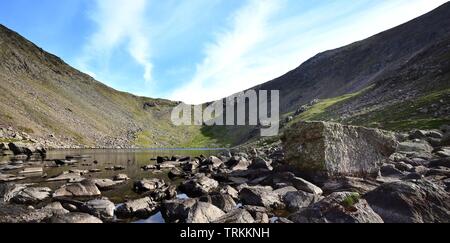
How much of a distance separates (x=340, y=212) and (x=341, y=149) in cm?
1212

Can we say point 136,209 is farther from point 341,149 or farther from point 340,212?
point 341,149

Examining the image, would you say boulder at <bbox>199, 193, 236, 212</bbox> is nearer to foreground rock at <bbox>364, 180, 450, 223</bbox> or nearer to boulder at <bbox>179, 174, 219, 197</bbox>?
boulder at <bbox>179, 174, 219, 197</bbox>

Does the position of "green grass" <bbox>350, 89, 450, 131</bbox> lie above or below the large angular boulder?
above

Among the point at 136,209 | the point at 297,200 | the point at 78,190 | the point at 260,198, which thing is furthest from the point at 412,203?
the point at 78,190

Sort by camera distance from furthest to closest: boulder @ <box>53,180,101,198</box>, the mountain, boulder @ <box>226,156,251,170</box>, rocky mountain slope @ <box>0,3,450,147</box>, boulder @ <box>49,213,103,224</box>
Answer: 1. the mountain
2. rocky mountain slope @ <box>0,3,450,147</box>
3. boulder @ <box>226,156,251,170</box>
4. boulder @ <box>53,180,101,198</box>
5. boulder @ <box>49,213,103,224</box>

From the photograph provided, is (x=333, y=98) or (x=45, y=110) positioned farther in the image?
(x=333, y=98)

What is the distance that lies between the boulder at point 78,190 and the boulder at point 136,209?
18.8 feet

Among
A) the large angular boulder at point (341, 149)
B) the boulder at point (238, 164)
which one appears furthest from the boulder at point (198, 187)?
the boulder at point (238, 164)

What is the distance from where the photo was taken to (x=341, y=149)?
79.6 feet

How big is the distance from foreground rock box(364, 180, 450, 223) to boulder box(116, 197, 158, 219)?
36.6 feet

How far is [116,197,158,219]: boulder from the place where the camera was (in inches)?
670

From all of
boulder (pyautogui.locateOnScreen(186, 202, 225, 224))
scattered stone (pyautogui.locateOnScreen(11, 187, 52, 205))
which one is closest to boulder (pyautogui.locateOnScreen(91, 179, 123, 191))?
scattered stone (pyautogui.locateOnScreen(11, 187, 52, 205))

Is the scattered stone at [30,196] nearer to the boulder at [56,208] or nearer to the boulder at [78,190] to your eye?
the boulder at [78,190]
